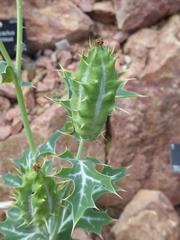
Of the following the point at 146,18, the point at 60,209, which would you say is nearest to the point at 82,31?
the point at 146,18

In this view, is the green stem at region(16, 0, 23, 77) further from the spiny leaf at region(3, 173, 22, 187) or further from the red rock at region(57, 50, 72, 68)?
the red rock at region(57, 50, 72, 68)

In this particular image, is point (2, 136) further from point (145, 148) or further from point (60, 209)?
point (60, 209)

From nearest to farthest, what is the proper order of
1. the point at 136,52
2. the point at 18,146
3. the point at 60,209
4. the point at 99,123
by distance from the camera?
the point at 99,123, the point at 60,209, the point at 18,146, the point at 136,52

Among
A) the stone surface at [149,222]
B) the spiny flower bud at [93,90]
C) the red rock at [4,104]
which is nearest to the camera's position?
the spiny flower bud at [93,90]

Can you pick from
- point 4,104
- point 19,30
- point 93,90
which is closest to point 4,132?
point 4,104

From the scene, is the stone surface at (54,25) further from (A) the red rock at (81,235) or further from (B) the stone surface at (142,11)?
(A) the red rock at (81,235)

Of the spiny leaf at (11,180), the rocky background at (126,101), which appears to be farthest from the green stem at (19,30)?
the rocky background at (126,101)
